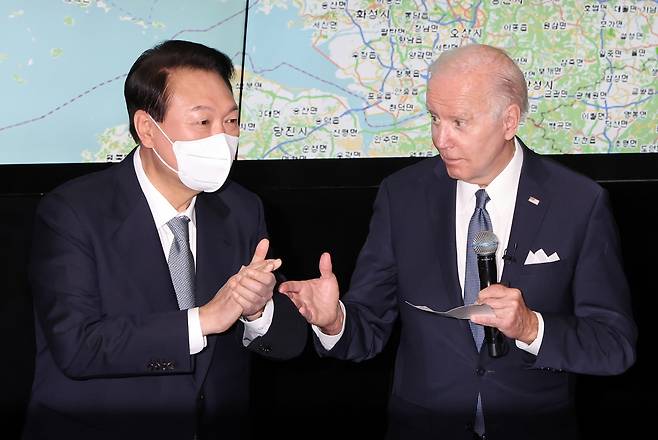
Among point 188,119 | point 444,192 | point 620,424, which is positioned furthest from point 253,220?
point 620,424

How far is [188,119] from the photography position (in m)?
2.88

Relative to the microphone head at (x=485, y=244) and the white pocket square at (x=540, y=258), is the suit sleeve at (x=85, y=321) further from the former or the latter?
the white pocket square at (x=540, y=258)

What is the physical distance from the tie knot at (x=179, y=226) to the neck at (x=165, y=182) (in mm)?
42

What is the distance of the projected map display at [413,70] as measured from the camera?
4.49 meters

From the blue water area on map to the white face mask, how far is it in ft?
5.04

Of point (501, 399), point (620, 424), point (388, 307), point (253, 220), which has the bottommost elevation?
point (620, 424)

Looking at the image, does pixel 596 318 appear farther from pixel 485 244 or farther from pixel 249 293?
pixel 249 293

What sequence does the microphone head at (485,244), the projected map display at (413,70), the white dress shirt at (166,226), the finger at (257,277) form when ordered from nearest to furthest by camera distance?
the microphone head at (485,244) < the finger at (257,277) < the white dress shirt at (166,226) < the projected map display at (413,70)

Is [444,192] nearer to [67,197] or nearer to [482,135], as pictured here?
[482,135]

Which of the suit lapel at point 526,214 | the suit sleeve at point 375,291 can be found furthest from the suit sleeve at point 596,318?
the suit sleeve at point 375,291

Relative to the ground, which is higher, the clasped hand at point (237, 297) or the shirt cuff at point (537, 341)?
the clasped hand at point (237, 297)

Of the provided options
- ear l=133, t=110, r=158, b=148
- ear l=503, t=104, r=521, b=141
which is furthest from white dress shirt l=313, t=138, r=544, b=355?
ear l=133, t=110, r=158, b=148

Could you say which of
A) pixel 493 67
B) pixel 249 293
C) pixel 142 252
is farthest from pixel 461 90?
pixel 142 252

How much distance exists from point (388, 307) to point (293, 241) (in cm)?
145
